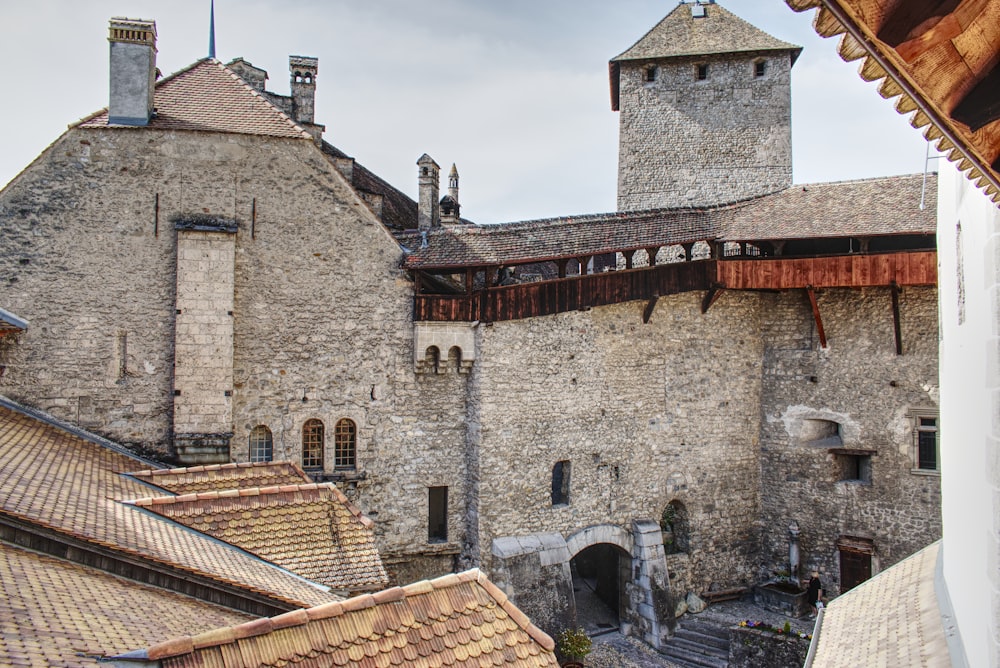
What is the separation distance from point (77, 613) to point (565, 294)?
11263 millimetres

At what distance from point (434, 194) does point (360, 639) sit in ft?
46.0

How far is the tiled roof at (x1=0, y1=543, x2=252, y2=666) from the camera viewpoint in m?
4.95

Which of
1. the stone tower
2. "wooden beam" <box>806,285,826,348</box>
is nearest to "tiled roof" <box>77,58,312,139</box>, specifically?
"wooden beam" <box>806,285,826,348</box>

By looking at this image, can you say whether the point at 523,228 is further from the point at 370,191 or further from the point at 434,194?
the point at 370,191

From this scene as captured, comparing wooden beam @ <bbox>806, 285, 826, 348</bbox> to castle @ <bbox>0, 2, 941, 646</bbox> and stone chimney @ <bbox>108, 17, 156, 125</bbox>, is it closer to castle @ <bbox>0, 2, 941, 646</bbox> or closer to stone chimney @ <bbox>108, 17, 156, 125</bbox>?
castle @ <bbox>0, 2, 941, 646</bbox>

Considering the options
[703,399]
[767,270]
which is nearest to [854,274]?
[767,270]

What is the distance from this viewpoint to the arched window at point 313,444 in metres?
14.5

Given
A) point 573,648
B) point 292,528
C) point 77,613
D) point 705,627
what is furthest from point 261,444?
point 705,627

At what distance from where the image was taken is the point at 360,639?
5.72 m

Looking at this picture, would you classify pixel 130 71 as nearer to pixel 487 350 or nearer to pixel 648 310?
pixel 487 350

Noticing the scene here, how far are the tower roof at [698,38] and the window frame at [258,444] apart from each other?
14907 mm

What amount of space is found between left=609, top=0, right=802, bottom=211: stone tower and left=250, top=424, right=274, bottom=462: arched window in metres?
12.8

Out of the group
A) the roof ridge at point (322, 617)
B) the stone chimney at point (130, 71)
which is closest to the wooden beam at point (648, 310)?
the stone chimney at point (130, 71)

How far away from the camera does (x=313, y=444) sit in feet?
48.0
